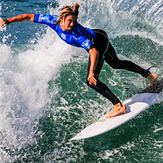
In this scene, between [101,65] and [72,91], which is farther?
[72,91]

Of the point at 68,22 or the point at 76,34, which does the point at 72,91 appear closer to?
the point at 76,34

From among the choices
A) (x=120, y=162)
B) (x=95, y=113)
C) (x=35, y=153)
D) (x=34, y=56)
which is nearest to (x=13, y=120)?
(x=35, y=153)

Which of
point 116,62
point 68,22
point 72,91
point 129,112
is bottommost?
point 72,91

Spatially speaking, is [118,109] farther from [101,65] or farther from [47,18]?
[47,18]

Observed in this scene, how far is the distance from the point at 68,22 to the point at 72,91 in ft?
6.27

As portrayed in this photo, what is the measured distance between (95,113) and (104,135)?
51 cm

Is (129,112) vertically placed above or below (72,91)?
above

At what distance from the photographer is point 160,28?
7734 millimetres

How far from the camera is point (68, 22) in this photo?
Answer: 376 centimetres

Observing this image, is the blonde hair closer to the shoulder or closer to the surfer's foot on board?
the shoulder

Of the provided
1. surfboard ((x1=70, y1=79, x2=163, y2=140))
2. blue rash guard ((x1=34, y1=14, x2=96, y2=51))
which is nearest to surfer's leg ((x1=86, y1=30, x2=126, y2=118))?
surfboard ((x1=70, y1=79, x2=163, y2=140))

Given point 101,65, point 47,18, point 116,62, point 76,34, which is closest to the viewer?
point 76,34

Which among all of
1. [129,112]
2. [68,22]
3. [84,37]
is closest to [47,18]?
[68,22]

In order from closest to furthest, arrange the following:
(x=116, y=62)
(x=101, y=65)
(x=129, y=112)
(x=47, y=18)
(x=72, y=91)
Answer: (x=47, y=18) < (x=101, y=65) < (x=129, y=112) < (x=116, y=62) < (x=72, y=91)
